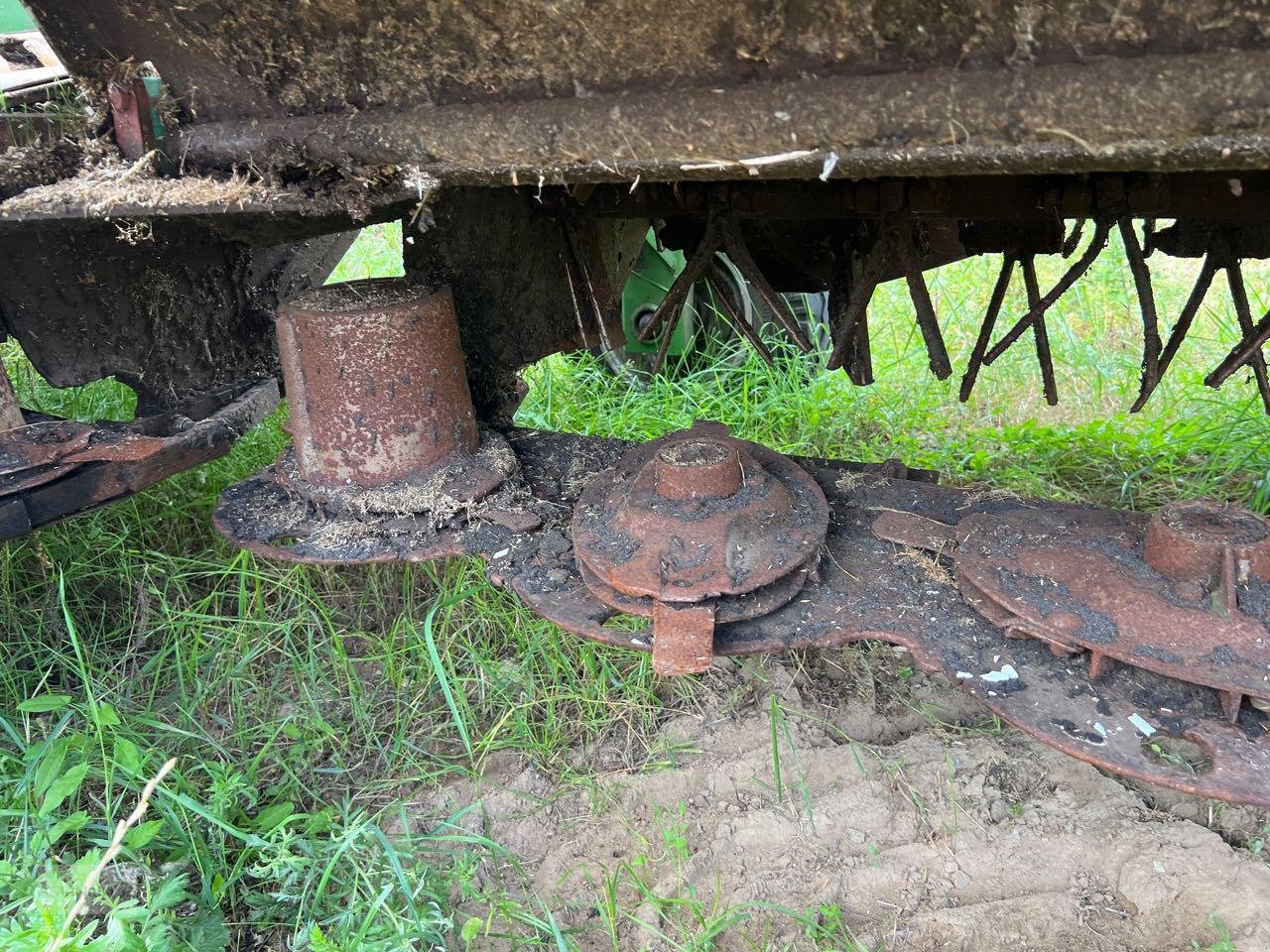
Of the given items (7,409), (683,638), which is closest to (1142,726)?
(683,638)

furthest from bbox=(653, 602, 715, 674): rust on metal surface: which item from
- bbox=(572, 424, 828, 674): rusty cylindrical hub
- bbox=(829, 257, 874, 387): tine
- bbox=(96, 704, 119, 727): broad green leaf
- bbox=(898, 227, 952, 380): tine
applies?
bbox=(96, 704, 119, 727): broad green leaf

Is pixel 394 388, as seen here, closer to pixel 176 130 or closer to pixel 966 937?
pixel 176 130

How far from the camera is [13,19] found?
2.33 metres

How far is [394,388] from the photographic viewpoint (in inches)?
70.7

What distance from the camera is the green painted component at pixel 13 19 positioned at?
7.55 ft

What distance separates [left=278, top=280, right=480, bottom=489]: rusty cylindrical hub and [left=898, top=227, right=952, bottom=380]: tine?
2.84ft

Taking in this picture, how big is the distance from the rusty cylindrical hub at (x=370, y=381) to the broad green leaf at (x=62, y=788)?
2.32 feet

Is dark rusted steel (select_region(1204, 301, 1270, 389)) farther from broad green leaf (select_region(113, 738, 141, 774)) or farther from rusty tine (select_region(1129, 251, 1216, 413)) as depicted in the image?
broad green leaf (select_region(113, 738, 141, 774))

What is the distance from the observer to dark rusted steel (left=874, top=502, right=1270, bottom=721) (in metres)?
1.32

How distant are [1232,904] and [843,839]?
27.1 inches

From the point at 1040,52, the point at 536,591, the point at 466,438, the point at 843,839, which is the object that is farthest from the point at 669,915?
the point at 1040,52

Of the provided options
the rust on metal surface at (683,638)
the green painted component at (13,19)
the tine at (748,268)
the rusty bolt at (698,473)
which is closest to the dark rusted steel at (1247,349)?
the tine at (748,268)

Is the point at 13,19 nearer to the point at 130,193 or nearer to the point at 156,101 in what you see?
the point at 156,101

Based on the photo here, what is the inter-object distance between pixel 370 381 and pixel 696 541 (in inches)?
26.7
